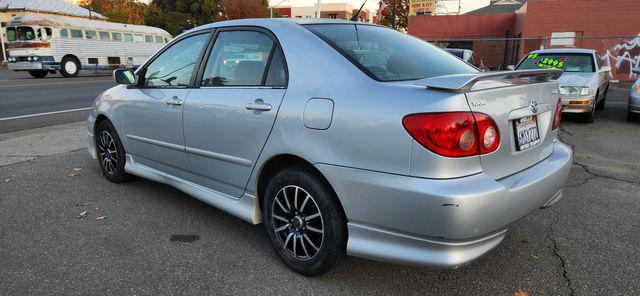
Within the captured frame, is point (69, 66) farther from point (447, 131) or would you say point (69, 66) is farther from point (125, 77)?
point (447, 131)

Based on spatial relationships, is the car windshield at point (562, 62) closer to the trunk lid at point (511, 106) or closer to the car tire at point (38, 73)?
the trunk lid at point (511, 106)

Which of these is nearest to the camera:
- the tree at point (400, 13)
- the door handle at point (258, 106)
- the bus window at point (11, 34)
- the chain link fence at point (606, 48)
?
the door handle at point (258, 106)

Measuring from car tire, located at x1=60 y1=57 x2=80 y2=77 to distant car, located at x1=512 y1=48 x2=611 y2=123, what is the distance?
23202mm

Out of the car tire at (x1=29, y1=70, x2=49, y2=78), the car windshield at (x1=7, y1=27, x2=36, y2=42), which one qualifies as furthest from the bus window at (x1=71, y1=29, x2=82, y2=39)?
the car tire at (x1=29, y1=70, x2=49, y2=78)

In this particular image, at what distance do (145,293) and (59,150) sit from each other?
449 cm

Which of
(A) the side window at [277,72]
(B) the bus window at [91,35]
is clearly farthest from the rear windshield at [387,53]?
(B) the bus window at [91,35]

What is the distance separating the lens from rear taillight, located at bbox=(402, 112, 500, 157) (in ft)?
7.11

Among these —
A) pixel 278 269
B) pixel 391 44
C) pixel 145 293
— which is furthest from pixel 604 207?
pixel 145 293

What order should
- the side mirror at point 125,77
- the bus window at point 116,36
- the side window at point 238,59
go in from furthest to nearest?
→ the bus window at point 116,36
the side mirror at point 125,77
the side window at point 238,59

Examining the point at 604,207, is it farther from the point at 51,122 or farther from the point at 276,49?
the point at 51,122

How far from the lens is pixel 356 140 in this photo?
7.71ft

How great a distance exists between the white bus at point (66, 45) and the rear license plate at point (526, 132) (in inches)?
1009

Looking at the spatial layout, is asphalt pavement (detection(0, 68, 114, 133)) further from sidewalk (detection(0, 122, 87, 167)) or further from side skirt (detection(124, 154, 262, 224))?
side skirt (detection(124, 154, 262, 224))

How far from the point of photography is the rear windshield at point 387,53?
2722mm
